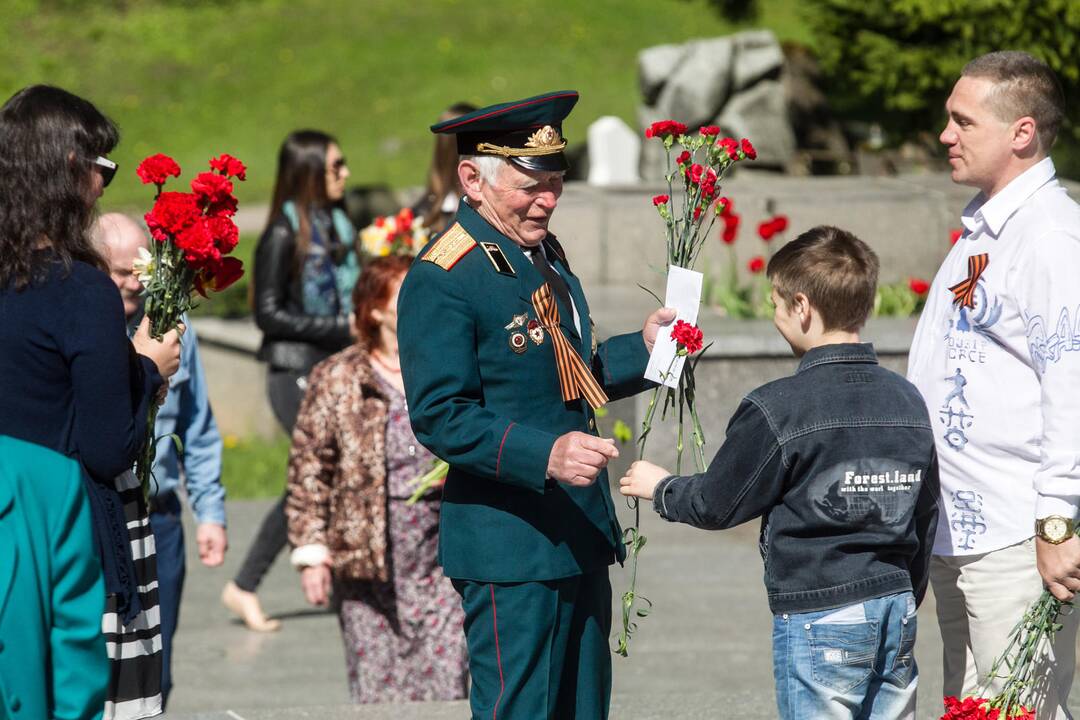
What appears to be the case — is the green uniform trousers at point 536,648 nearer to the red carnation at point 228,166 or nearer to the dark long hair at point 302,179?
the red carnation at point 228,166

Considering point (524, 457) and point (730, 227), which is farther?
point (730, 227)

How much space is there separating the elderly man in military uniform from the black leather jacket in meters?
3.39

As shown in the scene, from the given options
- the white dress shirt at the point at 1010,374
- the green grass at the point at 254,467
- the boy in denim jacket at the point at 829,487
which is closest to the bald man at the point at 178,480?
the boy in denim jacket at the point at 829,487

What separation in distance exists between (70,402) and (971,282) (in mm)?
2099

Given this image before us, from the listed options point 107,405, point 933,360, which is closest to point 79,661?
point 107,405

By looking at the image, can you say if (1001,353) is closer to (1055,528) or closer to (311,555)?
(1055,528)

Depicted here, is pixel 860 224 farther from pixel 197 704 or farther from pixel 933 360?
pixel 933 360

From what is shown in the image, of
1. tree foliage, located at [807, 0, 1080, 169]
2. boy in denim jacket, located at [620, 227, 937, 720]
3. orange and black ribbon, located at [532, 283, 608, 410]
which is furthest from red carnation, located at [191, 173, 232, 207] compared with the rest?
tree foliage, located at [807, 0, 1080, 169]

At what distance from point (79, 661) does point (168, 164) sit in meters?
1.42

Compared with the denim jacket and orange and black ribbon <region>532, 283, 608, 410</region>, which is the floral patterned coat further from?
the denim jacket

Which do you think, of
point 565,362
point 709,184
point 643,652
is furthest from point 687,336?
point 643,652

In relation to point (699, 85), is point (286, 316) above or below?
below

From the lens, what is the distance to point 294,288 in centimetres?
689

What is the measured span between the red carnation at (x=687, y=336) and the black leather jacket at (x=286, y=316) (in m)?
3.56
